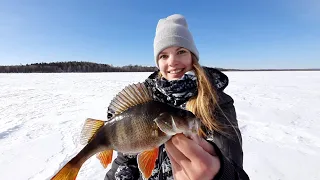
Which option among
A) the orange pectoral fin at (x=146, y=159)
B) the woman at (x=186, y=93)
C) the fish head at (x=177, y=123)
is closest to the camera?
the fish head at (x=177, y=123)

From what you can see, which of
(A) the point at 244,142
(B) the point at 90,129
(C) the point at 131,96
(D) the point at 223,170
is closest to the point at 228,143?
(D) the point at 223,170

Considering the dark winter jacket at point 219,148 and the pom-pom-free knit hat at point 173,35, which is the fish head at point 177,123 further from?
the pom-pom-free knit hat at point 173,35

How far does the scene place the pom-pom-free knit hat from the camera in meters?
2.24

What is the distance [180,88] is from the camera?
2.18 m

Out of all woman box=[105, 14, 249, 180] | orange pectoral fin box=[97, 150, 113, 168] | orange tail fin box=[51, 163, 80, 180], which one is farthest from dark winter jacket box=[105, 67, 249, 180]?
orange tail fin box=[51, 163, 80, 180]

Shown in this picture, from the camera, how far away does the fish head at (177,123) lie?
Result: 3.80 feet

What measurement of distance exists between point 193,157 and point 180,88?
1.04m

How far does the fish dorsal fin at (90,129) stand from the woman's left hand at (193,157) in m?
0.40

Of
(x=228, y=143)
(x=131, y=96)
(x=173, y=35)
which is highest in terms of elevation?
(x=173, y=35)

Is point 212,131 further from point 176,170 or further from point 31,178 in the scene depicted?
point 31,178

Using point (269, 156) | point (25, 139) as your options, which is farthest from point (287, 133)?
point (25, 139)

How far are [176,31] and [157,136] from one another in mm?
1348

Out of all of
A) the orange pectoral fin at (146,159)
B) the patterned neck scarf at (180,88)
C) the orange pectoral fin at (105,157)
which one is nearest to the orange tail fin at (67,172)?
the orange pectoral fin at (105,157)

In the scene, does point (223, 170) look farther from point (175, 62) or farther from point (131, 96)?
point (175, 62)
